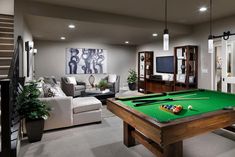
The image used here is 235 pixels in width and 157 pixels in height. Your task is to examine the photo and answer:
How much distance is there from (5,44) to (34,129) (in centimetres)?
252

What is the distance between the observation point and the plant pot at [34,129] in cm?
296

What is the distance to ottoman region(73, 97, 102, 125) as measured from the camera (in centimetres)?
369

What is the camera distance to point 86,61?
338 inches

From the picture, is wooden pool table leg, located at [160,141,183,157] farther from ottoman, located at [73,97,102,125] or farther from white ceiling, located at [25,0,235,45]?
white ceiling, located at [25,0,235,45]

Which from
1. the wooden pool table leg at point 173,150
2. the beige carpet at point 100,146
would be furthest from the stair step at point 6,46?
the wooden pool table leg at point 173,150

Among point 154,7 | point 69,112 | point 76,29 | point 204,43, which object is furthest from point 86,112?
point 204,43

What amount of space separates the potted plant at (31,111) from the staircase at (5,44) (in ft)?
3.82

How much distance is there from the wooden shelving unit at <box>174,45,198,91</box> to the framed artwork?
13.3 feet

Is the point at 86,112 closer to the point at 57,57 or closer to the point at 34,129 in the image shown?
the point at 34,129

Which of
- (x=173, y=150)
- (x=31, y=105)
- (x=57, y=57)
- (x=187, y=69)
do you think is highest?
(x=57, y=57)

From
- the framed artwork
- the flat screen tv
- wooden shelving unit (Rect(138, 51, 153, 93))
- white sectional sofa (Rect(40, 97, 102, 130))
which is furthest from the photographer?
the framed artwork

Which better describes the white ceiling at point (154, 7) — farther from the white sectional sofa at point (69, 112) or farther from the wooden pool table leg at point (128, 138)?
the wooden pool table leg at point (128, 138)

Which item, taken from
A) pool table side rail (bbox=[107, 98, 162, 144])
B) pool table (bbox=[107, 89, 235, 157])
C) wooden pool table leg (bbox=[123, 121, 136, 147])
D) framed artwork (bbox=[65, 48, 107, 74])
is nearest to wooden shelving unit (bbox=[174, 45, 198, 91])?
pool table (bbox=[107, 89, 235, 157])

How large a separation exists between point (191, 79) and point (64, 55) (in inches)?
227
